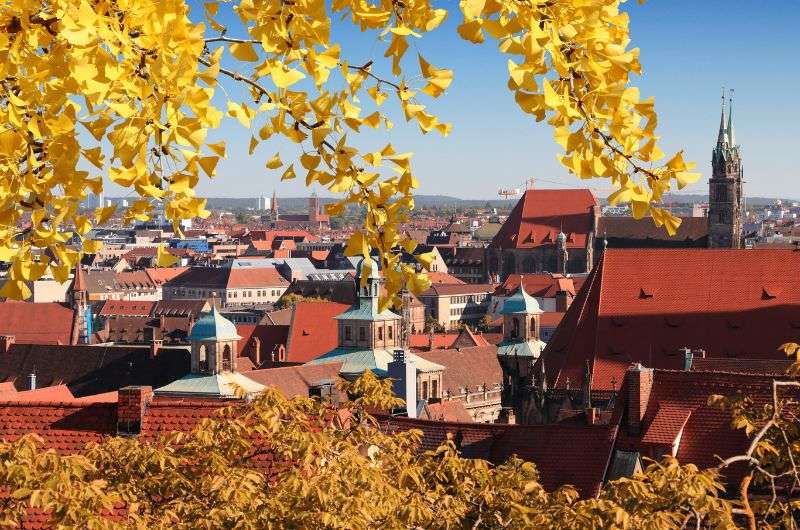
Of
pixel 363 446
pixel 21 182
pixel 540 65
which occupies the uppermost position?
pixel 540 65

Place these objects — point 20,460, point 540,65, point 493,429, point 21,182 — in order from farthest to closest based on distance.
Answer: point 493,429
point 20,460
point 21,182
point 540,65

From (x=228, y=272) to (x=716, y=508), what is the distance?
138m

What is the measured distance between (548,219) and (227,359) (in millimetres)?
90529

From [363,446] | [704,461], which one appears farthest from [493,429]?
[363,446]

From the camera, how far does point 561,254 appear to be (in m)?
134

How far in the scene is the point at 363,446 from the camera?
45.8ft

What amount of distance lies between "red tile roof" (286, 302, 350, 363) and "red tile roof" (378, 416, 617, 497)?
38.0 m

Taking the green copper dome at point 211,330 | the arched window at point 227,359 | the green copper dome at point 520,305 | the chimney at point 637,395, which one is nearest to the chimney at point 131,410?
the chimney at point 637,395

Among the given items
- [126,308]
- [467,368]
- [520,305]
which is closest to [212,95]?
[520,305]

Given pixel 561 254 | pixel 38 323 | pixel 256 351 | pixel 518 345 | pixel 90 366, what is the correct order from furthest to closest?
pixel 561 254
pixel 38 323
pixel 256 351
pixel 518 345
pixel 90 366

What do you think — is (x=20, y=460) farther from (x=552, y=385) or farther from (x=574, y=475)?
(x=552, y=385)

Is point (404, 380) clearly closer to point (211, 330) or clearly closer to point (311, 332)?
point (211, 330)

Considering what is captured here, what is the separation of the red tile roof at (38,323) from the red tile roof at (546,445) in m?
53.3

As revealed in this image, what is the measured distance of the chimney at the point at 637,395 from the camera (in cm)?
3142
